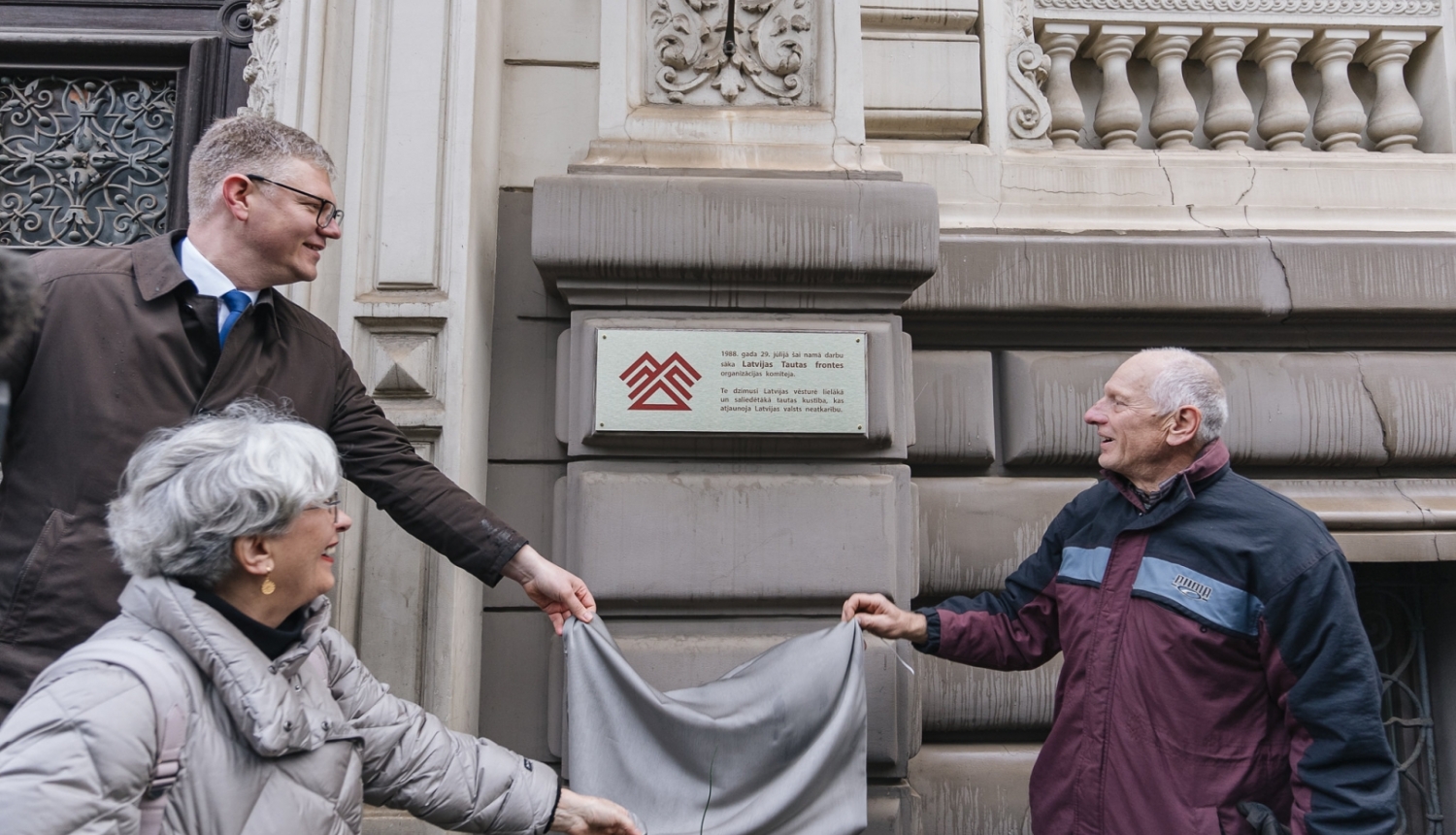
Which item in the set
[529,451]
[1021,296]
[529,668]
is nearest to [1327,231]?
[1021,296]

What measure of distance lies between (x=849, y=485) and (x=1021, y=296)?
3.11 feet

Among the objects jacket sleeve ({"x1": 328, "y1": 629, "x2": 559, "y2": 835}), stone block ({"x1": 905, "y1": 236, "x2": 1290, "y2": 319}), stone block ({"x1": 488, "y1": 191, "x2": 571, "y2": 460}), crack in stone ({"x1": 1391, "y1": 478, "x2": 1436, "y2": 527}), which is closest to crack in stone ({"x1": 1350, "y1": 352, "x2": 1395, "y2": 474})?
crack in stone ({"x1": 1391, "y1": 478, "x2": 1436, "y2": 527})

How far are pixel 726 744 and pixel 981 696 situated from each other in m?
1.12

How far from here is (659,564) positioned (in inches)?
120

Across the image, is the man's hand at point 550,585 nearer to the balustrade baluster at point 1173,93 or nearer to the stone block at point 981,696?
the stone block at point 981,696

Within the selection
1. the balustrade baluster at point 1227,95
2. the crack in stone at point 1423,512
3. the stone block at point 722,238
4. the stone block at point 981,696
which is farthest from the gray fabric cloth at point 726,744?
the balustrade baluster at point 1227,95

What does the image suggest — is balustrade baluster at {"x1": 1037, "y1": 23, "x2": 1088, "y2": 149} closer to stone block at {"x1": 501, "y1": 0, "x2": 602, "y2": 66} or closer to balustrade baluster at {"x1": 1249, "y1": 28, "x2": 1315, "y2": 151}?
balustrade baluster at {"x1": 1249, "y1": 28, "x2": 1315, "y2": 151}

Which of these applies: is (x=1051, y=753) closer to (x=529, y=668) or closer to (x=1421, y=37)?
(x=529, y=668)

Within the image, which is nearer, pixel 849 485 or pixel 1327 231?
pixel 849 485

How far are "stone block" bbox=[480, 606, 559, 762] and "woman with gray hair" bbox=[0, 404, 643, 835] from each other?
1.19 m

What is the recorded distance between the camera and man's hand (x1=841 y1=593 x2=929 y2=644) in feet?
8.82

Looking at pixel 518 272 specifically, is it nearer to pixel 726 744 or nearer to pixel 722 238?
pixel 722 238

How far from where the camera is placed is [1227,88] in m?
3.89

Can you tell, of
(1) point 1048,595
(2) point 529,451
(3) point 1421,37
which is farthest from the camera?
(3) point 1421,37
